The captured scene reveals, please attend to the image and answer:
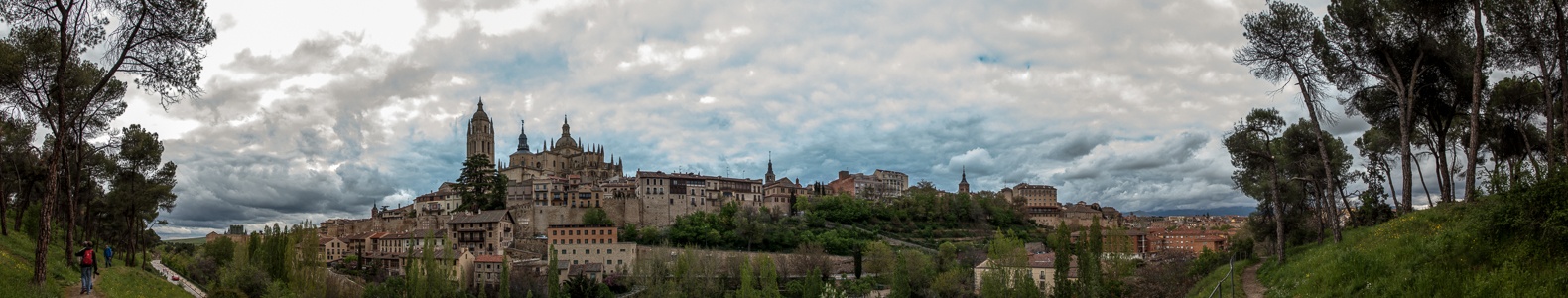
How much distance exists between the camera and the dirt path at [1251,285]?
50.4 ft

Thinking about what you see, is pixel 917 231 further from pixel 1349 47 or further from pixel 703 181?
pixel 1349 47

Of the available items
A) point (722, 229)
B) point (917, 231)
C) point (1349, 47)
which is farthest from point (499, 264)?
point (1349, 47)

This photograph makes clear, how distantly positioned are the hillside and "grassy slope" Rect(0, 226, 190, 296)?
56.4 feet

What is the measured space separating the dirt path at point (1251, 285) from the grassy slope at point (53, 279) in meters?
19.2

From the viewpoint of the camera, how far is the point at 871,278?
2028 inches

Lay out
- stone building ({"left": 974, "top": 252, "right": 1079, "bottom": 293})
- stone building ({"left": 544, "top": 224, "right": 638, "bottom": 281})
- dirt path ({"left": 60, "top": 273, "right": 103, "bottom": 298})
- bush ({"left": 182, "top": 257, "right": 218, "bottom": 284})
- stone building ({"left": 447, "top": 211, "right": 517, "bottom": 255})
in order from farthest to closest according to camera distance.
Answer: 1. stone building ({"left": 447, "top": 211, "right": 517, "bottom": 255})
2. stone building ({"left": 544, "top": 224, "right": 638, "bottom": 281})
3. stone building ({"left": 974, "top": 252, "right": 1079, "bottom": 293})
4. bush ({"left": 182, "top": 257, "right": 218, "bottom": 284})
5. dirt path ({"left": 60, "top": 273, "right": 103, "bottom": 298})

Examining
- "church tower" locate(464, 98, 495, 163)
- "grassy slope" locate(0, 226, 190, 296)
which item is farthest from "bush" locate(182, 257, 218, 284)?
"church tower" locate(464, 98, 495, 163)

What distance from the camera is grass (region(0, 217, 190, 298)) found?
37.7ft

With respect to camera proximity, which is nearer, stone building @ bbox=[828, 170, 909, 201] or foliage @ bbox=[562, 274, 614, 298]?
foliage @ bbox=[562, 274, 614, 298]

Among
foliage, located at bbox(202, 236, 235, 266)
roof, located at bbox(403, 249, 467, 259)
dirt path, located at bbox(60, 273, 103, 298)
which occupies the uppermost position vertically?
dirt path, located at bbox(60, 273, 103, 298)

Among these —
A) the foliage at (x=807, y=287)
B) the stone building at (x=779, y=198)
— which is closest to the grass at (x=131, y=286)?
the foliage at (x=807, y=287)

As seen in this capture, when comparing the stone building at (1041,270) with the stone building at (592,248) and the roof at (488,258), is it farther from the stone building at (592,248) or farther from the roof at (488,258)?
the roof at (488,258)

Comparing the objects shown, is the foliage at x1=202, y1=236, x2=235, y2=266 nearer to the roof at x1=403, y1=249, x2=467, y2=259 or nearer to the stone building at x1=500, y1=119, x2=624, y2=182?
the roof at x1=403, y1=249, x2=467, y2=259

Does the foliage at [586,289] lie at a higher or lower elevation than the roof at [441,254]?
lower
